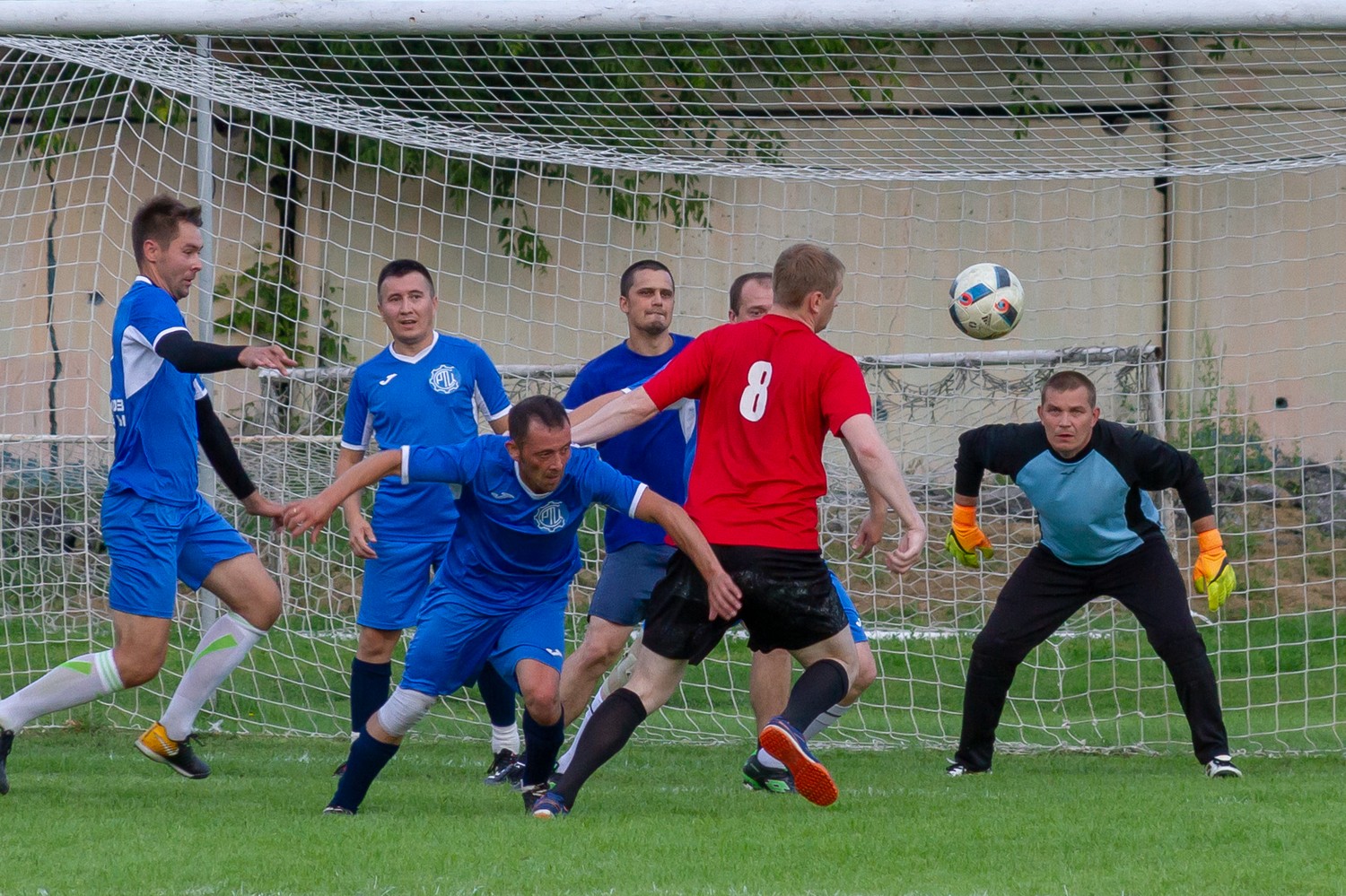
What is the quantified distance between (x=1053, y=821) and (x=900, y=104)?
4.38m

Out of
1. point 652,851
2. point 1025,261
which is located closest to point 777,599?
point 652,851

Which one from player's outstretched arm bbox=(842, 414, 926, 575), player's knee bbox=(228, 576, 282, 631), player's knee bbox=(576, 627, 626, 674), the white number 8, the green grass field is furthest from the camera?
player's knee bbox=(576, 627, 626, 674)

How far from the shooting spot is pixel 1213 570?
5.68 meters

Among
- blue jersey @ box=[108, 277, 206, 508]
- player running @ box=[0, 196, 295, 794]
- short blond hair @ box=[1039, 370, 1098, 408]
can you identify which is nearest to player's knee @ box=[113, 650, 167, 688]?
player running @ box=[0, 196, 295, 794]

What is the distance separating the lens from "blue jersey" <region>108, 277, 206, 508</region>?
5.13m

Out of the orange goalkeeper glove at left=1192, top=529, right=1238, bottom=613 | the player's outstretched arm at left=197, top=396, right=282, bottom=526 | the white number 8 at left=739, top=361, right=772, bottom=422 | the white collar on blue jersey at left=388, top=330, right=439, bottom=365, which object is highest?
the white collar on blue jersey at left=388, top=330, right=439, bottom=365

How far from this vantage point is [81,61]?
22.4ft

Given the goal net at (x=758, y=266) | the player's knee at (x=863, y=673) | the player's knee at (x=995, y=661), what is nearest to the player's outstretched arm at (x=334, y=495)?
the player's knee at (x=863, y=673)

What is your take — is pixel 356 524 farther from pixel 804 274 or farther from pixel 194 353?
pixel 804 274

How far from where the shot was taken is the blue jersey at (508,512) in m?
4.55

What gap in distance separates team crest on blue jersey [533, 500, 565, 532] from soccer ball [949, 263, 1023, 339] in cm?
232

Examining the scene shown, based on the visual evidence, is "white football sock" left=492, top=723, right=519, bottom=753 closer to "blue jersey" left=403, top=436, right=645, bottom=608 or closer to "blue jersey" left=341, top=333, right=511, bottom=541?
"blue jersey" left=341, top=333, right=511, bottom=541

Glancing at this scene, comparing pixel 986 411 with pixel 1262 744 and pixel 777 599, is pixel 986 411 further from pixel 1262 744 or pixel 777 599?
pixel 777 599

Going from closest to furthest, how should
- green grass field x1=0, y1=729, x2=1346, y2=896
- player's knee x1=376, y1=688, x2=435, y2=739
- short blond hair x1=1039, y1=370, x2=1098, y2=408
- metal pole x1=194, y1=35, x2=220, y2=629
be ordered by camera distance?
1. green grass field x1=0, y1=729, x2=1346, y2=896
2. player's knee x1=376, y1=688, x2=435, y2=739
3. short blond hair x1=1039, y1=370, x2=1098, y2=408
4. metal pole x1=194, y1=35, x2=220, y2=629
